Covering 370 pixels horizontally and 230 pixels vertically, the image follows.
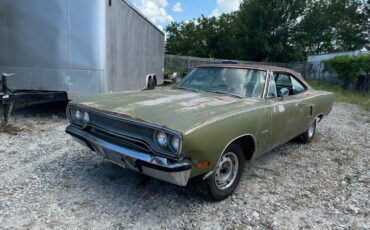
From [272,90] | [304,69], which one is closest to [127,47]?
[272,90]

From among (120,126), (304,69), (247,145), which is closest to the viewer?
(120,126)

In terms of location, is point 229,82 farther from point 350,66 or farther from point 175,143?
point 350,66

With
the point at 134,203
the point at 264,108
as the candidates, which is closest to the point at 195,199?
the point at 134,203

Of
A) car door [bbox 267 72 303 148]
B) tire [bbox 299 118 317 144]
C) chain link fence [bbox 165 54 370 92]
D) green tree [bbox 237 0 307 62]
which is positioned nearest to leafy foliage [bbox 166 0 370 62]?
green tree [bbox 237 0 307 62]

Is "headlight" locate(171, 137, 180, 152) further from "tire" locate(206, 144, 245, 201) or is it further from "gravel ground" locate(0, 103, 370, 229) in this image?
"gravel ground" locate(0, 103, 370, 229)

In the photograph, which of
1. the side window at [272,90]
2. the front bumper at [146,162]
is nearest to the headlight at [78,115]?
the front bumper at [146,162]

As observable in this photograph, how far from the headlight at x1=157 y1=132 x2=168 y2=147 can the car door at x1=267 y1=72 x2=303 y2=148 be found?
1.69 meters

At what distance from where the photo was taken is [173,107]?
10.4 feet

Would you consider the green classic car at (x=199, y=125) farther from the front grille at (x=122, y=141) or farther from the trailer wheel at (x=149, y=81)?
the trailer wheel at (x=149, y=81)

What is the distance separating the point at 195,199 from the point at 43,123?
4170mm

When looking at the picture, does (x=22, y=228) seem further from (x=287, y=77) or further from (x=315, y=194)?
(x=287, y=77)

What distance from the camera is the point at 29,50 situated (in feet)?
19.3

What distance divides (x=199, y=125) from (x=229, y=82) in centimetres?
171

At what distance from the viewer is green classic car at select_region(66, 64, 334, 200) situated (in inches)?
106
